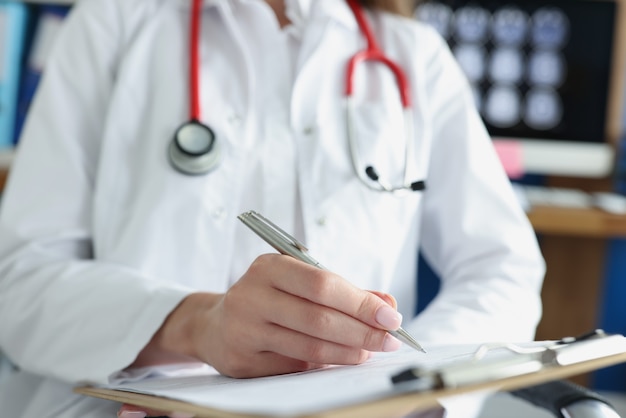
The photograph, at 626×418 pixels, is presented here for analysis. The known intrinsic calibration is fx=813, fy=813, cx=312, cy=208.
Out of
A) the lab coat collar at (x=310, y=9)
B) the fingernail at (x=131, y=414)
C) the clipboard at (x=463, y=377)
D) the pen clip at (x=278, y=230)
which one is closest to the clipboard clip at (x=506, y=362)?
the clipboard at (x=463, y=377)

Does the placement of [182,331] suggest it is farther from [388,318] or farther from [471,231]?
[471,231]

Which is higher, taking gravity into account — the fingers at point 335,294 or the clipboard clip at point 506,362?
the fingers at point 335,294

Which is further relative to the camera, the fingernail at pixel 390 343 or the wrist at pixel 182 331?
the wrist at pixel 182 331

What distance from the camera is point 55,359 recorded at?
745mm

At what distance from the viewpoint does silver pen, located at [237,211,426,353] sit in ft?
1.83

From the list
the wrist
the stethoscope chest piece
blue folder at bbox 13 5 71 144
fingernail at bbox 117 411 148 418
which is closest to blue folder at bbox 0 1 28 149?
blue folder at bbox 13 5 71 144

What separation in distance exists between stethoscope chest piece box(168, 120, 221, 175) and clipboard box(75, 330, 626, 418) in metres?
0.31

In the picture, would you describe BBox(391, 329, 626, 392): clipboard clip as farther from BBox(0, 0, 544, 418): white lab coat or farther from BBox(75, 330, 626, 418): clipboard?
BBox(0, 0, 544, 418): white lab coat

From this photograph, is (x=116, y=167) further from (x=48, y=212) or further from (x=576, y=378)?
(x=576, y=378)

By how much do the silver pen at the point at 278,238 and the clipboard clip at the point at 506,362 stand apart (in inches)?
3.2

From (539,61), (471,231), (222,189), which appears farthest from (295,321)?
(539,61)

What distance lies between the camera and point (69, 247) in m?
0.83

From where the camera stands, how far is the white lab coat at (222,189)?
78 cm

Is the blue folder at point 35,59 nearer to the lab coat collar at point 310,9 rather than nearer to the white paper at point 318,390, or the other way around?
the lab coat collar at point 310,9
